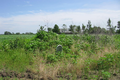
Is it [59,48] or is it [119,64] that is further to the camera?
[59,48]

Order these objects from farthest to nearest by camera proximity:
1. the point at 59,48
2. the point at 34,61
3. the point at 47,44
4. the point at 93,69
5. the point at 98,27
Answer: the point at 98,27 → the point at 47,44 → the point at 59,48 → the point at 34,61 → the point at 93,69

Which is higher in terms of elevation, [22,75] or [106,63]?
[106,63]

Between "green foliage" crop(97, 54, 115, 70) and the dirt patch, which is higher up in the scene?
"green foliage" crop(97, 54, 115, 70)

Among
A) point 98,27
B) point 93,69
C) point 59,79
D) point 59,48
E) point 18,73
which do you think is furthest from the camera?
point 98,27

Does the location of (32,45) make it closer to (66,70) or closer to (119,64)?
(66,70)

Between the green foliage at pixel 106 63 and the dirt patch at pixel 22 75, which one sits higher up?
the green foliage at pixel 106 63

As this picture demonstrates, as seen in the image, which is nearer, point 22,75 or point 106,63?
point 22,75

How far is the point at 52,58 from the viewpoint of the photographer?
17.1ft

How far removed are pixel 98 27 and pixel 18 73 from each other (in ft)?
27.1

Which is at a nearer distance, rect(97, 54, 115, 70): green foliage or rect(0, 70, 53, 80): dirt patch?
rect(0, 70, 53, 80): dirt patch

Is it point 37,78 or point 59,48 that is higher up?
point 59,48

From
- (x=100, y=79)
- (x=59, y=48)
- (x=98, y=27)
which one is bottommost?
(x=100, y=79)

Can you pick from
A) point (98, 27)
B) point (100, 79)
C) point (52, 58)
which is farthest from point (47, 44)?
point (98, 27)

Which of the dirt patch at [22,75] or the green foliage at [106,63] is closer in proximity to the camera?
the dirt patch at [22,75]
